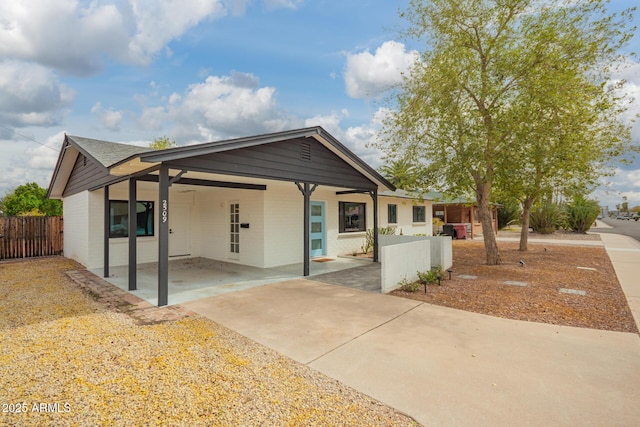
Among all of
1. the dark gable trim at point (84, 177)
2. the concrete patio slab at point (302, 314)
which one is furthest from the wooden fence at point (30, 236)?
the concrete patio slab at point (302, 314)

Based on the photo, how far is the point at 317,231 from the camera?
1151 cm

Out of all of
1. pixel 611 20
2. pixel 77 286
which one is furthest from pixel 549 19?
pixel 77 286

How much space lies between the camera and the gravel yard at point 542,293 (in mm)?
4970

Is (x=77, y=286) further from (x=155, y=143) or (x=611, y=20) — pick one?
(x=155, y=143)

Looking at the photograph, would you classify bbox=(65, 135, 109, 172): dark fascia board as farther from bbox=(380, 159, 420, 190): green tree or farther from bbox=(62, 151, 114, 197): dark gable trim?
bbox=(380, 159, 420, 190): green tree

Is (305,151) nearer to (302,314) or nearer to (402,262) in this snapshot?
(402,262)

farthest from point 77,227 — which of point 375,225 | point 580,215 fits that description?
point 580,215

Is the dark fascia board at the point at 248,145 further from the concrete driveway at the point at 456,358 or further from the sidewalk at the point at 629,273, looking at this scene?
the sidewalk at the point at 629,273

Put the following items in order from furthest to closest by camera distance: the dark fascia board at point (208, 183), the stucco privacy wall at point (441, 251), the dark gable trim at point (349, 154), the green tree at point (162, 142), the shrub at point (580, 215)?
the green tree at point (162, 142)
the shrub at point (580, 215)
the stucco privacy wall at point (441, 251)
the dark gable trim at point (349, 154)
the dark fascia board at point (208, 183)

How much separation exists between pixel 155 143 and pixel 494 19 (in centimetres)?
Answer: 2970

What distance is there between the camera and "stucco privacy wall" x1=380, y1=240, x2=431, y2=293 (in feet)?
21.3

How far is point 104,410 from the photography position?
8.34 feet

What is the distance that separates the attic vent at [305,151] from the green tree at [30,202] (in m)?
23.7

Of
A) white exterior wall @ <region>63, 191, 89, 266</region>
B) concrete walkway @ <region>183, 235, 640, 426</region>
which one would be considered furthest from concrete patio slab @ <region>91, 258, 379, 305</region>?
white exterior wall @ <region>63, 191, 89, 266</region>
